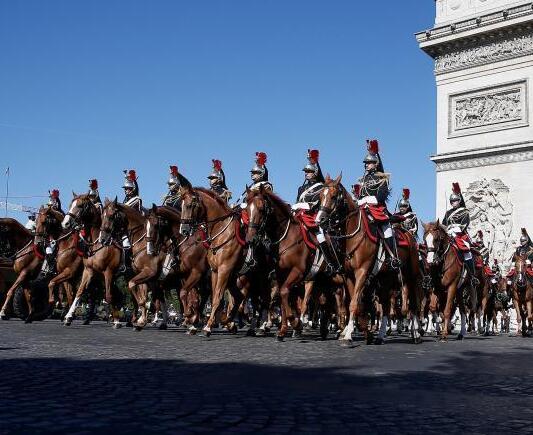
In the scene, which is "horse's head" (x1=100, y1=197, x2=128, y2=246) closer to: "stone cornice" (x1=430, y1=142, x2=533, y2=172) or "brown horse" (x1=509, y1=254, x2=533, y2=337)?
"brown horse" (x1=509, y1=254, x2=533, y2=337)

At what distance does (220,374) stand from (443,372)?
3010 millimetres

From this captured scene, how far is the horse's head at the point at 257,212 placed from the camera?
1330cm

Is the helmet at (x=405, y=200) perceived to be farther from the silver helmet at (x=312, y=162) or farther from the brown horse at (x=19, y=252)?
the brown horse at (x=19, y=252)

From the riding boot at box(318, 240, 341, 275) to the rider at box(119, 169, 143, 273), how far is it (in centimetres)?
588

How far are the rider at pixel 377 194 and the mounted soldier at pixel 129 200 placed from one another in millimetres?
6645

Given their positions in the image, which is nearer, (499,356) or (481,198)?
(499,356)

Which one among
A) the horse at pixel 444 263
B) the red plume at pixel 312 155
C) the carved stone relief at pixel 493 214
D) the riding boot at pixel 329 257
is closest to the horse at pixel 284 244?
the riding boot at pixel 329 257

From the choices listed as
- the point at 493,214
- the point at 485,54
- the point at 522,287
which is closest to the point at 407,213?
the point at 522,287

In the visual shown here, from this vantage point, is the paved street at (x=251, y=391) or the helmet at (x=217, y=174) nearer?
the paved street at (x=251, y=391)

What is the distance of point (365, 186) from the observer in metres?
14.2

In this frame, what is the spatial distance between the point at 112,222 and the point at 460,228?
30.2ft

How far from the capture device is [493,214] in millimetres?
35656

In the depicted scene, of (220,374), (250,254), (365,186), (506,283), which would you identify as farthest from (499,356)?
(506,283)

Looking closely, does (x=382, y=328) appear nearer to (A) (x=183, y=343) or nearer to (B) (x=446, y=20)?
(A) (x=183, y=343)
